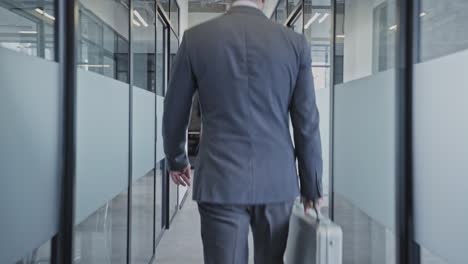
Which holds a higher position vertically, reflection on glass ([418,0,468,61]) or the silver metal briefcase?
reflection on glass ([418,0,468,61])

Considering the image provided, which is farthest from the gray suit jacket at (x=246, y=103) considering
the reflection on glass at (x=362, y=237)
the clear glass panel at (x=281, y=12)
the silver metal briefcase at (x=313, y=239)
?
the clear glass panel at (x=281, y=12)

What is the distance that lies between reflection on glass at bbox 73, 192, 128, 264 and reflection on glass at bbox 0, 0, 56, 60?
0.69 m

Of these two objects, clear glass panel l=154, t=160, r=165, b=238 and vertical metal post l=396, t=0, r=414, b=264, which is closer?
vertical metal post l=396, t=0, r=414, b=264

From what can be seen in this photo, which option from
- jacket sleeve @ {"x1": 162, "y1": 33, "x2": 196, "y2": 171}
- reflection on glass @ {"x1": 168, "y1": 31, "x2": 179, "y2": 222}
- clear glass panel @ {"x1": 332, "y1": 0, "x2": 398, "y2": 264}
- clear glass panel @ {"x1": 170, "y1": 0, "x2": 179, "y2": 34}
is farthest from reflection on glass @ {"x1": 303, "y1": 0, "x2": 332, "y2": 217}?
clear glass panel @ {"x1": 170, "y1": 0, "x2": 179, "y2": 34}

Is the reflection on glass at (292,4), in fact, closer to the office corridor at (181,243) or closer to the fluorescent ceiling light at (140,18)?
the fluorescent ceiling light at (140,18)

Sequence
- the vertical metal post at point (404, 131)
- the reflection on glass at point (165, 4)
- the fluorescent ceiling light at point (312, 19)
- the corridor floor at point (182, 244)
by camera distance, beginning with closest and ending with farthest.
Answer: the vertical metal post at point (404, 131) → the fluorescent ceiling light at point (312, 19) → the corridor floor at point (182, 244) → the reflection on glass at point (165, 4)

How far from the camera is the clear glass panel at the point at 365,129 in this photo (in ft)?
6.49

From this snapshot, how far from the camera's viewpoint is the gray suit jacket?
1.30 m

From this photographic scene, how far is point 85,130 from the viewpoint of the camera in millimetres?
1759

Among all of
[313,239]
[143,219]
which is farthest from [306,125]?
[143,219]

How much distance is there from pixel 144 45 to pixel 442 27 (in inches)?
84.2

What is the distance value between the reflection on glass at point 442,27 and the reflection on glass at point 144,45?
166cm

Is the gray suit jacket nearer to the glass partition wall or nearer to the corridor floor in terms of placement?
the glass partition wall

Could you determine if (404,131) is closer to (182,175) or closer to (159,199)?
(182,175)
